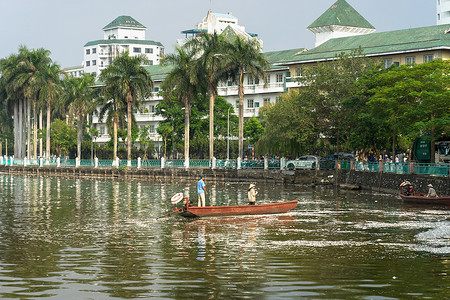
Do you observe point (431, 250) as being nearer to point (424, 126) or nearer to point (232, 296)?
point (232, 296)

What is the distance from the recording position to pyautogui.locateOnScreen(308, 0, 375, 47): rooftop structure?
113562 mm

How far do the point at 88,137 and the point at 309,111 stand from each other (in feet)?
224

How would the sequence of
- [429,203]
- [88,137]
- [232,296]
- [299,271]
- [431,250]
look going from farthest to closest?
[88,137] → [429,203] → [431,250] → [299,271] → [232,296]

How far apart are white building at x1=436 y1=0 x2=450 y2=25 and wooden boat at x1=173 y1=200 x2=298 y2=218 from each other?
13267 centimetres

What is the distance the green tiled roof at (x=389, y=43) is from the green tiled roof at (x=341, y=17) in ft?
50.8

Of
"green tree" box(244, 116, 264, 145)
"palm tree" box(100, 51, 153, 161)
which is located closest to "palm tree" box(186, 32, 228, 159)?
"palm tree" box(100, 51, 153, 161)

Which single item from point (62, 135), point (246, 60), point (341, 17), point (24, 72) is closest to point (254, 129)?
point (246, 60)

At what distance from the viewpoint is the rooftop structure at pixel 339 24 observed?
114m

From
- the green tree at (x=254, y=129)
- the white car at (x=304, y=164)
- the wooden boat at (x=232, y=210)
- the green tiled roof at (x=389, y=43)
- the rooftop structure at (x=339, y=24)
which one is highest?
the rooftop structure at (x=339, y=24)

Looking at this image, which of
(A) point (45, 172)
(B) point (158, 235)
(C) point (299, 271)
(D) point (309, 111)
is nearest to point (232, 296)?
(C) point (299, 271)

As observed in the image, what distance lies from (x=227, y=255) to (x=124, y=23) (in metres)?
179

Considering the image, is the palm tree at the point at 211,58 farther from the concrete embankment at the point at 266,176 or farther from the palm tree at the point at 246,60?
the concrete embankment at the point at 266,176

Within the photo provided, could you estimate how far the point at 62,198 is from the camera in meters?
49.3

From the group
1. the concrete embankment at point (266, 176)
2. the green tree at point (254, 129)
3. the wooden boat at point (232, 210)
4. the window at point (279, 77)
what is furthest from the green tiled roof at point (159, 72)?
the wooden boat at point (232, 210)
